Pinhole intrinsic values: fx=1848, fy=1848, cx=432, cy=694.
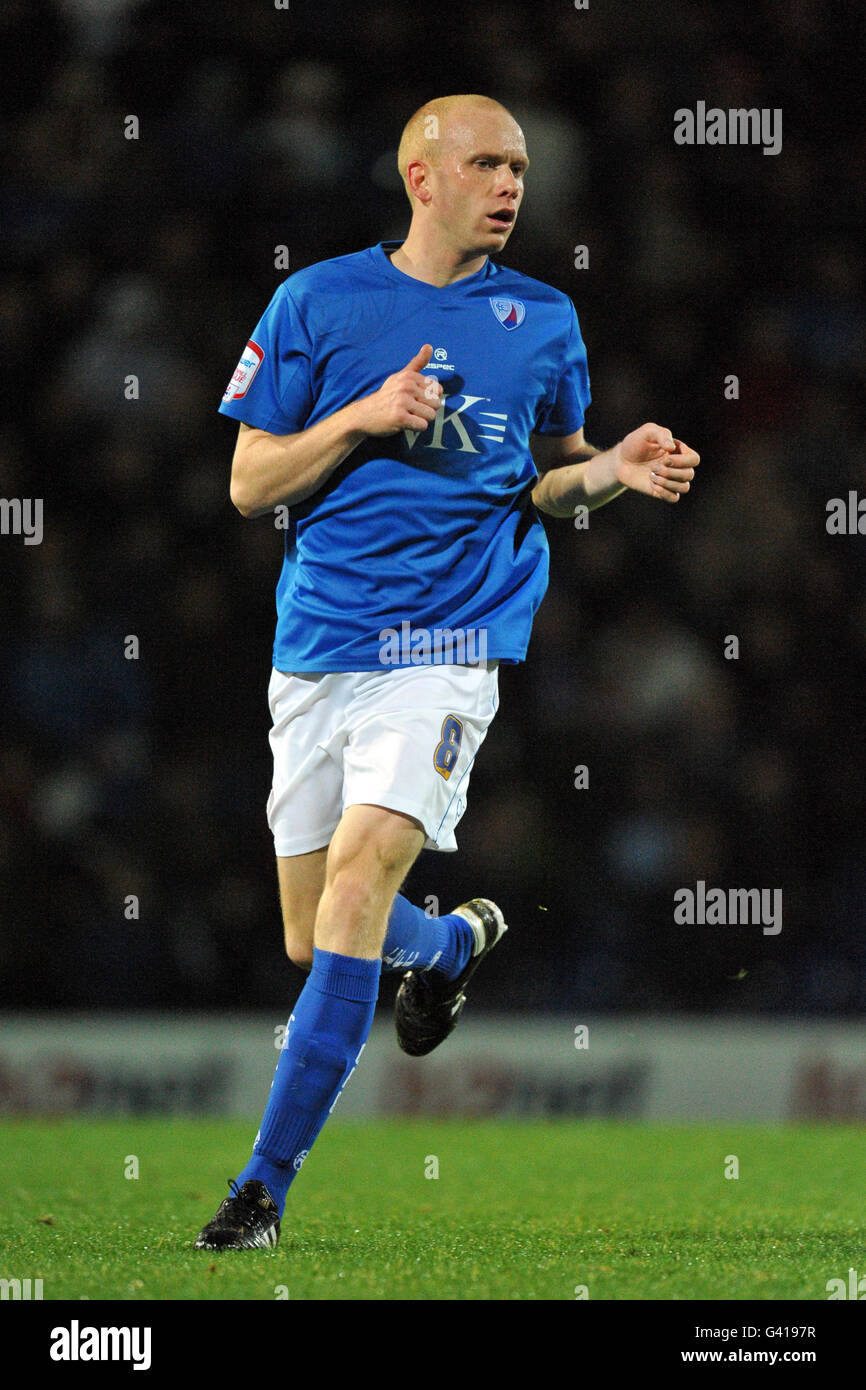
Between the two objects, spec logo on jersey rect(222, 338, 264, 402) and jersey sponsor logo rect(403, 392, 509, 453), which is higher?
spec logo on jersey rect(222, 338, 264, 402)

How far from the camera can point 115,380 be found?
358 inches

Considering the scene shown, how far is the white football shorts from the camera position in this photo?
13.6ft

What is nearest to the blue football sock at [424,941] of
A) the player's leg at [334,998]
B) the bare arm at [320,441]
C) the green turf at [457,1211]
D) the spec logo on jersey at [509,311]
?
the player's leg at [334,998]

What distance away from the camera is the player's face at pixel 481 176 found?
444 cm

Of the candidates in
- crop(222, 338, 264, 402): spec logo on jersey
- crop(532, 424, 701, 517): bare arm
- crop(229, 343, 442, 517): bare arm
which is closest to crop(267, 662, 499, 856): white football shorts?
Answer: crop(229, 343, 442, 517): bare arm

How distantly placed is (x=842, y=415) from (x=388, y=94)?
2935 millimetres

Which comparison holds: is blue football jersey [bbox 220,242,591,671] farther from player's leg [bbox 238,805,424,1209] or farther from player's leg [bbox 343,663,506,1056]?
player's leg [bbox 238,805,424,1209]

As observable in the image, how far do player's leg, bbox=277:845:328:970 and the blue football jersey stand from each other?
474 millimetres

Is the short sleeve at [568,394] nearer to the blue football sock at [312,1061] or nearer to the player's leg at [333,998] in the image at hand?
the player's leg at [333,998]

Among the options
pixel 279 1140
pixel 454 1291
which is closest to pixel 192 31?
pixel 279 1140

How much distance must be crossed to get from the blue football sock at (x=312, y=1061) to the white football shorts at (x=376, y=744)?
1.26 ft

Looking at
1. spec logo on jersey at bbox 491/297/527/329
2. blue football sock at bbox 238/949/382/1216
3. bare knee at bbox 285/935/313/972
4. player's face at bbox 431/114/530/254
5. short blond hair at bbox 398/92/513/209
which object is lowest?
blue football sock at bbox 238/949/382/1216

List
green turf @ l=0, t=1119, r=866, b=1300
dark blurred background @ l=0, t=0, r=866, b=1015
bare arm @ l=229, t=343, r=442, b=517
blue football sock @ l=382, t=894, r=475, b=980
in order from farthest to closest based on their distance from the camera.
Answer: dark blurred background @ l=0, t=0, r=866, b=1015, blue football sock @ l=382, t=894, r=475, b=980, bare arm @ l=229, t=343, r=442, b=517, green turf @ l=0, t=1119, r=866, b=1300

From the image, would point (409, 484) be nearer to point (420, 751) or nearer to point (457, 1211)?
point (420, 751)
